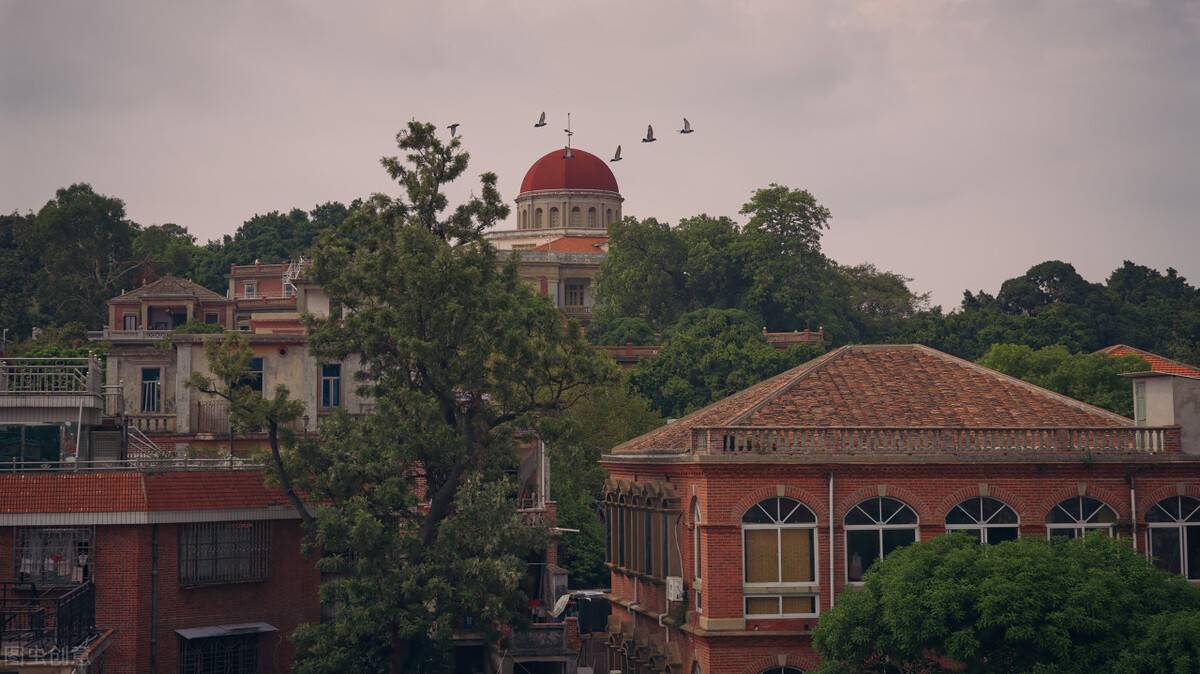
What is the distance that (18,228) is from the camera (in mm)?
110062

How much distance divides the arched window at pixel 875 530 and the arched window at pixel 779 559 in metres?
0.84

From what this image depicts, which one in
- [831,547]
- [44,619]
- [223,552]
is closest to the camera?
[44,619]

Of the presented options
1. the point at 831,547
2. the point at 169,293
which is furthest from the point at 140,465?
the point at 169,293

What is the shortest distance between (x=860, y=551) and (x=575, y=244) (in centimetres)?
9403

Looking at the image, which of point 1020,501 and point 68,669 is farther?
point 1020,501

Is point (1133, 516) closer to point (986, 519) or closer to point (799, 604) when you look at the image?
point (986, 519)

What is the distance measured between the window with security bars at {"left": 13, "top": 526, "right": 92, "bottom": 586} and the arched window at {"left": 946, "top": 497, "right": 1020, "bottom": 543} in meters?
18.4

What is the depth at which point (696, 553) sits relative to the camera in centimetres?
3666

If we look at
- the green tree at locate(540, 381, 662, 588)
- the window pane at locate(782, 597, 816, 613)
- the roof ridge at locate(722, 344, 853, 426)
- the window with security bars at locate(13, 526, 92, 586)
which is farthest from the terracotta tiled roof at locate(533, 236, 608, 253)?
the window pane at locate(782, 597, 816, 613)

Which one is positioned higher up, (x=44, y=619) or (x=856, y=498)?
(x=856, y=498)

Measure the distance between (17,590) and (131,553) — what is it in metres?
2.47

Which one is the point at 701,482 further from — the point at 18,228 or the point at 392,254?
the point at 18,228

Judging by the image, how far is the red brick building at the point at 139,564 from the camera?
120ft

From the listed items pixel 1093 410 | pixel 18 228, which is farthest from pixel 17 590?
pixel 18 228
